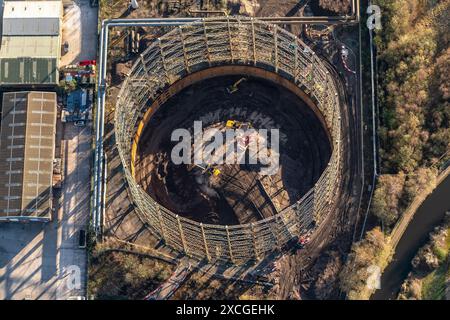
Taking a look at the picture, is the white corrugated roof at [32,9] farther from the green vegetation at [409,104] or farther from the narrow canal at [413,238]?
the narrow canal at [413,238]

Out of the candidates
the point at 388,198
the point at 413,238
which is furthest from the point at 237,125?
the point at 413,238

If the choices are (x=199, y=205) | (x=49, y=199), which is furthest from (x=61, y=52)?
(x=199, y=205)

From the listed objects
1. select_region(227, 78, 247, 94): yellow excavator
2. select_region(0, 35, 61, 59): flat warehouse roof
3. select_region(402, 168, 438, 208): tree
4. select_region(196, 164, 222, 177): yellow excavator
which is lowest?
select_region(402, 168, 438, 208): tree

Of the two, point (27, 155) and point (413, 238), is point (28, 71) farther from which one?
point (413, 238)

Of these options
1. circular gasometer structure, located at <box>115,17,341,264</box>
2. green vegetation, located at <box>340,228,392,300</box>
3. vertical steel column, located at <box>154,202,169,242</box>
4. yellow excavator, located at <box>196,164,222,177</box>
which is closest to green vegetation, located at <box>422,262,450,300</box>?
green vegetation, located at <box>340,228,392,300</box>

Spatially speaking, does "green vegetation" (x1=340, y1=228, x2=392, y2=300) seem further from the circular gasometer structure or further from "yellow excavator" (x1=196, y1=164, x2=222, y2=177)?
"yellow excavator" (x1=196, y1=164, x2=222, y2=177)
